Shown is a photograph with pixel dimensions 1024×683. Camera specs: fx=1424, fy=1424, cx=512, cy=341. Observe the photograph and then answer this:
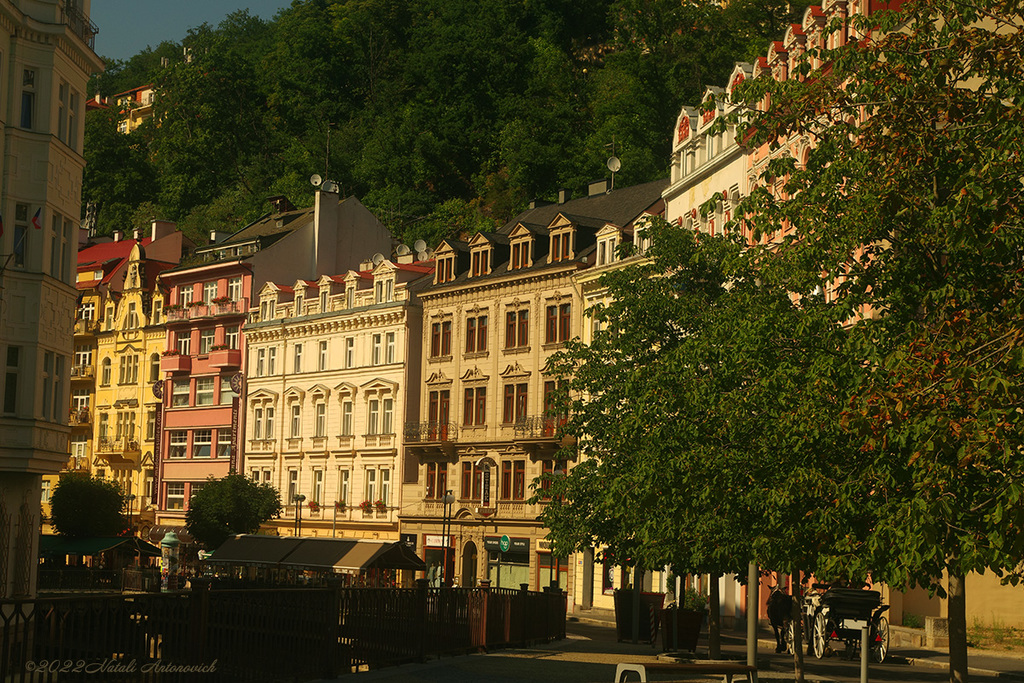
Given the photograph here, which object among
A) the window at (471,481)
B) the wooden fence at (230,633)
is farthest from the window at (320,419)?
the wooden fence at (230,633)

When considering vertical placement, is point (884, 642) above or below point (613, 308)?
below

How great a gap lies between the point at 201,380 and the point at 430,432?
20.6 metres

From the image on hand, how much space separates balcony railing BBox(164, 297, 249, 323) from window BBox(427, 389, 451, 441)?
53.7ft

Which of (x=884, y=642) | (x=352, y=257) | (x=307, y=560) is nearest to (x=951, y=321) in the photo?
(x=884, y=642)

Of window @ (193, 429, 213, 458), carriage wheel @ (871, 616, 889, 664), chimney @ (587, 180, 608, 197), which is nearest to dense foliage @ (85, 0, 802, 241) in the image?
chimney @ (587, 180, 608, 197)

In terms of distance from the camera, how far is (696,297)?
29.1m

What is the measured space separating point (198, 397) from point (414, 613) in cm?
6065

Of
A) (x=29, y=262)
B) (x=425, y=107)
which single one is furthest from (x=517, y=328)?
(x=425, y=107)

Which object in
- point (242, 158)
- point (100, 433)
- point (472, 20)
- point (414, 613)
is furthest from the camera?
point (242, 158)

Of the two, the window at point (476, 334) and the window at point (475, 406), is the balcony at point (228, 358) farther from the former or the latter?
the window at point (475, 406)

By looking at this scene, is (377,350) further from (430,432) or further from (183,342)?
(183,342)

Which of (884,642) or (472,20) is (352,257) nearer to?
(472,20)

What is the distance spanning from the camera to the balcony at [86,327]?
8894 cm

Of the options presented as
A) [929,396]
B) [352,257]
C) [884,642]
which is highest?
[352,257]
